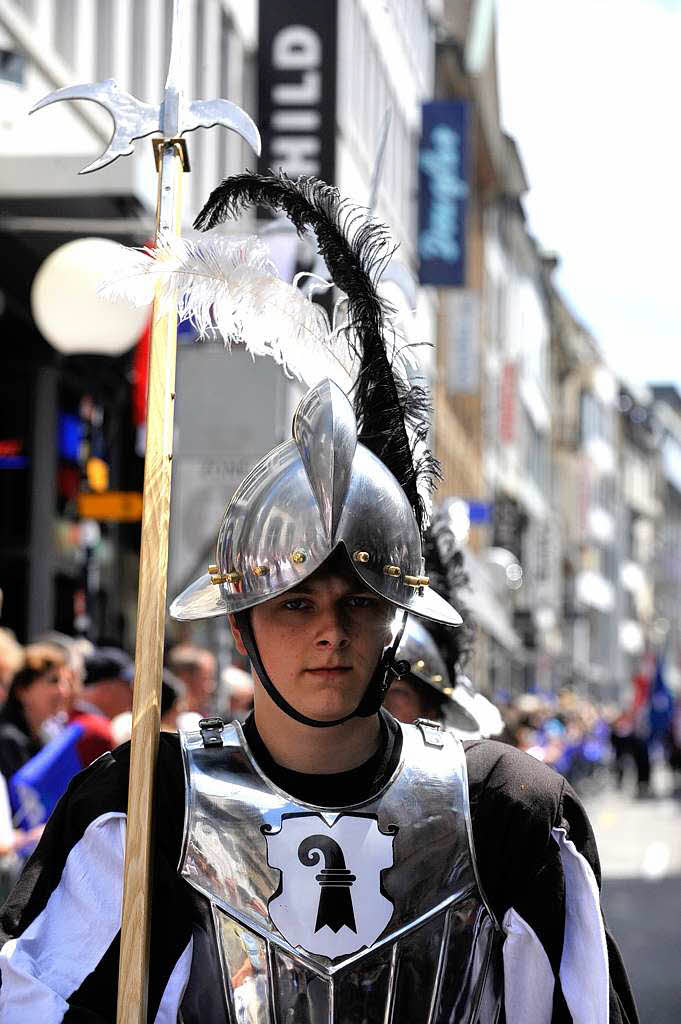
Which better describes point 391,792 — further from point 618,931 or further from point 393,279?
point 618,931

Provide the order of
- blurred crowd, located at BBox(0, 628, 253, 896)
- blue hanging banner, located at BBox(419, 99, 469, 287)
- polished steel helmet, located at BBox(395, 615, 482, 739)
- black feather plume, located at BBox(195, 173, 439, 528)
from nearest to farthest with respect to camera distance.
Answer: black feather plume, located at BBox(195, 173, 439, 528) → polished steel helmet, located at BBox(395, 615, 482, 739) → blurred crowd, located at BBox(0, 628, 253, 896) → blue hanging banner, located at BBox(419, 99, 469, 287)

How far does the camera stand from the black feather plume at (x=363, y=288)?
11.4 ft

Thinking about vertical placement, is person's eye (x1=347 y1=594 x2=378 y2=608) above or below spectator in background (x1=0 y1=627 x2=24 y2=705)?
above

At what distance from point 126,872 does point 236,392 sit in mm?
6105

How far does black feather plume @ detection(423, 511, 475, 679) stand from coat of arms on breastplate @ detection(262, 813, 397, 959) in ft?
6.33


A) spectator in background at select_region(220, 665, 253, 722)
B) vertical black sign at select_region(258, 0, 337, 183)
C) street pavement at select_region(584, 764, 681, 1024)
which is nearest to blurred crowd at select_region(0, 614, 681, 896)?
spectator in background at select_region(220, 665, 253, 722)

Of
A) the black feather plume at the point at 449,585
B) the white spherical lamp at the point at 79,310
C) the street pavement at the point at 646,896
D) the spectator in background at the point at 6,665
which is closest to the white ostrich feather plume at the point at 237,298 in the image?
the black feather plume at the point at 449,585

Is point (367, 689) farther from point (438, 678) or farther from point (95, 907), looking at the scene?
point (438, 678)

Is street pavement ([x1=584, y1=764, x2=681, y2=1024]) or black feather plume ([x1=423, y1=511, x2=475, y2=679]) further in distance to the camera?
street pavement ([x1=584, y1=764, x2=681, y2=1024])

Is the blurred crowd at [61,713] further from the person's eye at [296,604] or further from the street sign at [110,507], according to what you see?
the person's eye at [296,604]

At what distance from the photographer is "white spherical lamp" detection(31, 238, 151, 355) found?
8.29 m

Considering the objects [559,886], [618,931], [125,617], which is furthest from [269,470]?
[125,617]

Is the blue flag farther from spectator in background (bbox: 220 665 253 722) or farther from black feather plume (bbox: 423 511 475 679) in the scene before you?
spectator in background (bbox: 220 665 253 722)

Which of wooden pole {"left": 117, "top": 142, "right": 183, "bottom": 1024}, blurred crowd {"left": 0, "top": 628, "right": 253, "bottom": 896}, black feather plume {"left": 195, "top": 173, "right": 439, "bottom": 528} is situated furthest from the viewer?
blurred crowd {"left": 0, "top": 628, "right": 253, "bottom": 896}
